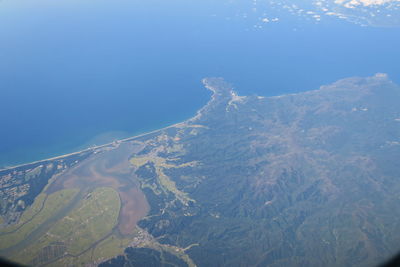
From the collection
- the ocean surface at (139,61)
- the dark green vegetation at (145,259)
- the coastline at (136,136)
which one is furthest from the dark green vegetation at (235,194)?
the ocean surface at (139,61)

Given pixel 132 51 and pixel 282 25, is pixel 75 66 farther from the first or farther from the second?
pixel 282 25

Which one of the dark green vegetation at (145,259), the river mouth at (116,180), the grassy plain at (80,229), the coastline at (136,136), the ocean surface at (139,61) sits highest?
the ocean surface at (139,61)

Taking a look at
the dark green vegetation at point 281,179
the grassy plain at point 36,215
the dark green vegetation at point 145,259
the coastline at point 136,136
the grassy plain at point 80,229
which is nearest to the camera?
the dark green vegetation at point 145,259

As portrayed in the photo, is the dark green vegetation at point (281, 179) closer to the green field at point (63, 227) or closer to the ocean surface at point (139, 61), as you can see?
the green field at point (63, 227)

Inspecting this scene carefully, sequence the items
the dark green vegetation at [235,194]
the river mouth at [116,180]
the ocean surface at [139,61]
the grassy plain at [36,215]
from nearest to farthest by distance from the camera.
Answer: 1. the dark green vegetation at [235,194]
2. the grassy plain at [36,215]
3. the river mouth at [116,180]
4. the ocean surface at [139,61]

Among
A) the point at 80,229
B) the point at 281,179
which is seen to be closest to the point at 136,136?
the point at 80,229

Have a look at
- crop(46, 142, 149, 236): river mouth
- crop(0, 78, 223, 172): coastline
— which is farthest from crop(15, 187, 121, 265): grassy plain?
crop(0, 78, 223, 172): coastline

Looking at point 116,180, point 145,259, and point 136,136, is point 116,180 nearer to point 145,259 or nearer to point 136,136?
point 136,136

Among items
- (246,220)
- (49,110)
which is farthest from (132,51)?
(246,220)
